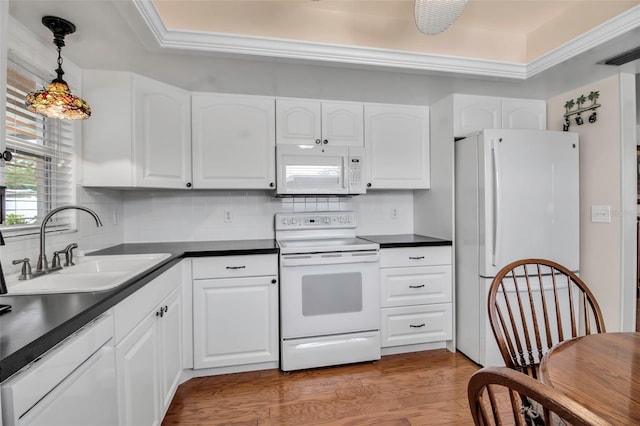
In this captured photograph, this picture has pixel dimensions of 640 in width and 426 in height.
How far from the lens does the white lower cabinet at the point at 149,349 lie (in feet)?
3.98

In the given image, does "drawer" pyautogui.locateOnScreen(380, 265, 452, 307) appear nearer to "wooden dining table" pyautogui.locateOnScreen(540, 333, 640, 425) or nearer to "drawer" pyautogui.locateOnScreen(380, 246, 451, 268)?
"drawer" pyautogui.locateOnScreen(380, 246, 451, 268)

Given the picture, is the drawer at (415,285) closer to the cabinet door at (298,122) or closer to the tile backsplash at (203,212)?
the tile backsplash at (203,212)

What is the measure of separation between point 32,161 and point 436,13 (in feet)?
6.90

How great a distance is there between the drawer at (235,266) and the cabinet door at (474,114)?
5.85 feet

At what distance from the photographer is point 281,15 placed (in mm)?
1965

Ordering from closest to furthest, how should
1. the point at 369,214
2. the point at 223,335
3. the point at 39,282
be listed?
the point at 39,282 → the point at 223,335 → the point at 369,214

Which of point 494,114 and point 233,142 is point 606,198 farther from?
point 233,142

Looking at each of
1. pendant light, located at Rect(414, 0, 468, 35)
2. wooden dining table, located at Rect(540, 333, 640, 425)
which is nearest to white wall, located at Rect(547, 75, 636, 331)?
wooden dining table, located at Rect(540, 333, 640, 425)

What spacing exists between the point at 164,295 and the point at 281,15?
181 cm

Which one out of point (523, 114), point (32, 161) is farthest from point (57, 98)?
point (523, 114)

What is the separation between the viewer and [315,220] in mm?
2811

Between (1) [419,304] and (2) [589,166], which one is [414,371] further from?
(2) [589,166]

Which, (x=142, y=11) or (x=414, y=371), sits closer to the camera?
(x=142, y=11)

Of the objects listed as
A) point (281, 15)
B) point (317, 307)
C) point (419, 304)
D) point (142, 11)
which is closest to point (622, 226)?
point (419, 304)
